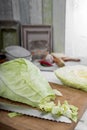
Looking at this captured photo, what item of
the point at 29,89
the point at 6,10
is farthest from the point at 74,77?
the point at 6,10

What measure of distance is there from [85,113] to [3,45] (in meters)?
0.75

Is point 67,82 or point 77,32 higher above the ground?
point 77,32

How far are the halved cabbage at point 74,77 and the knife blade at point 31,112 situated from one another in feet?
0.70

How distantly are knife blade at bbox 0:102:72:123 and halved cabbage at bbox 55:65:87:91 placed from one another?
0.70ft

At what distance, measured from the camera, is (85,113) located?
2.33 feet

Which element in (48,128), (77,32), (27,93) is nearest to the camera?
(48,128)

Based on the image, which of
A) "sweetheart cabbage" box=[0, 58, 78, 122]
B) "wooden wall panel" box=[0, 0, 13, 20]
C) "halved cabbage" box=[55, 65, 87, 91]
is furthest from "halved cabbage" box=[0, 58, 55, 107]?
"wooden wall panel" box=[0, 0, 13, 20]

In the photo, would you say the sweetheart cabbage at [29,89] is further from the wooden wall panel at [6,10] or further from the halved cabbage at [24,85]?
the wooden wall panel at [6,10]

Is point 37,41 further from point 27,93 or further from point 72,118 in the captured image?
point 72,118

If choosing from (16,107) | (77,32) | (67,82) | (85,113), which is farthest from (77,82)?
(77,32)

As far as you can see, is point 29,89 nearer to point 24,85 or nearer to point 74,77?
point 24,85

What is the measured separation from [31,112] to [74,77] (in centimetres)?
26

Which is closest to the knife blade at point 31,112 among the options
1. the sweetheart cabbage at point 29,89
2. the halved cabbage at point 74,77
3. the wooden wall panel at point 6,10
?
the sweetheart cabbage at point 29,89

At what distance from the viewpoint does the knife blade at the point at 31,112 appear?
0.63m
